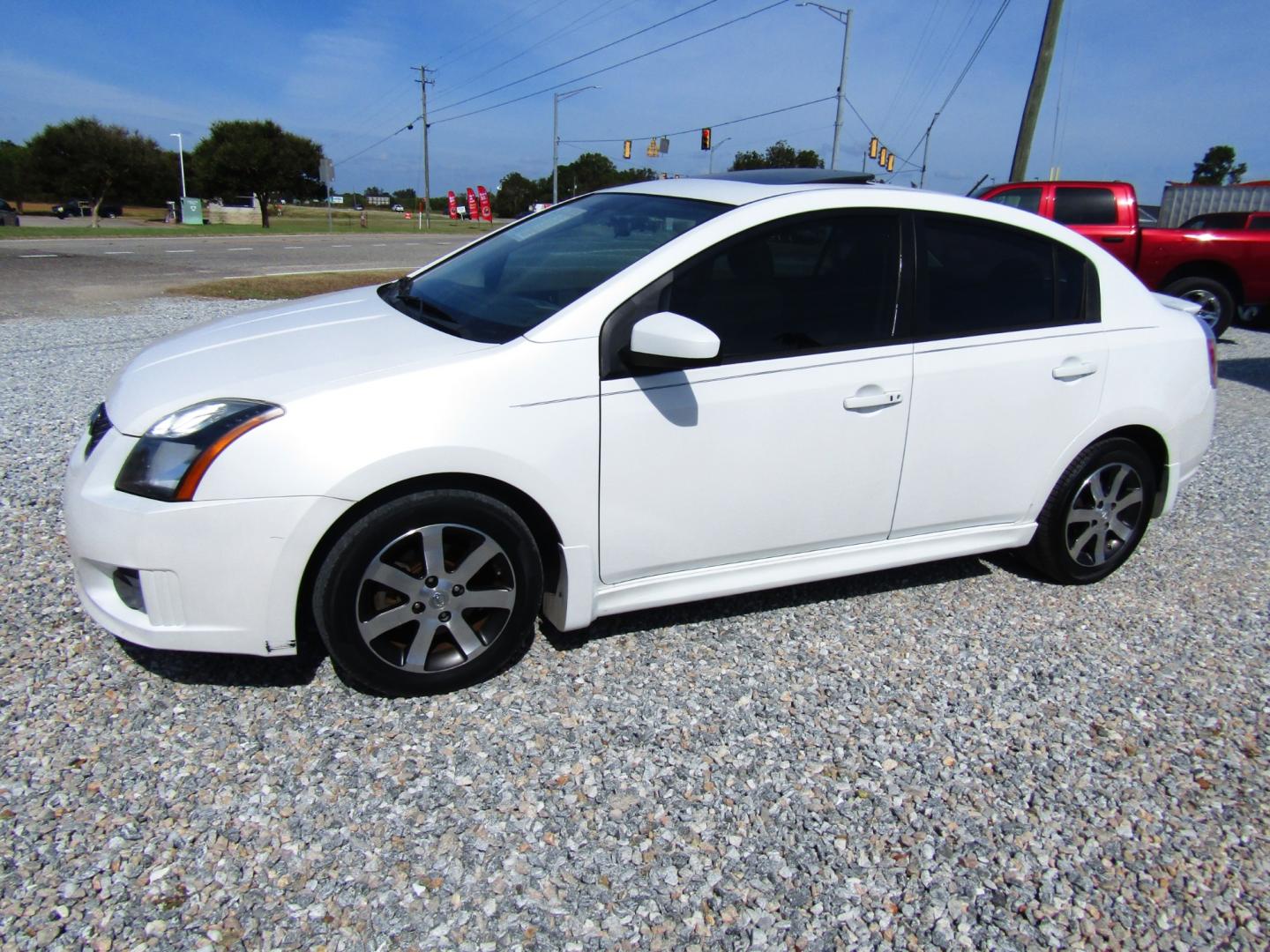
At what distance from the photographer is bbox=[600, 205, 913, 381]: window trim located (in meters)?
2.94

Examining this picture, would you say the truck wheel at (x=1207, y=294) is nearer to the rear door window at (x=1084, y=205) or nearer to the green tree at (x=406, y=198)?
the rear door window at (x=1084, y=205)

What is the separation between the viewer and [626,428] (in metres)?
2.95

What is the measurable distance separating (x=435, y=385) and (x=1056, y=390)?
2.54 meters

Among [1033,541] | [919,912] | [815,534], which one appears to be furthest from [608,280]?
[1033,541]

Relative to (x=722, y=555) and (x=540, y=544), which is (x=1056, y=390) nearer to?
(x=722, y=555)

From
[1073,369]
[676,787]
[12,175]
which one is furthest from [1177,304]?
[12,175]

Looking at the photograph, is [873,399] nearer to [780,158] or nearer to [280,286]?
[280,286]

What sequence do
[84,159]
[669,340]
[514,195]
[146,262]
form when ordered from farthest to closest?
[514,195]
[84,159]
[146,262]
[669,340]

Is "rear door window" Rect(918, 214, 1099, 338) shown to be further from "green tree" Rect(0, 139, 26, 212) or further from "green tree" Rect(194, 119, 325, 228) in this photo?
"green tree" Rect(0, 139, 26, 212)

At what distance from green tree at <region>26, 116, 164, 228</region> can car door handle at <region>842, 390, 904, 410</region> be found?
181 feet

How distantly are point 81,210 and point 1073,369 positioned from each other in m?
59.8

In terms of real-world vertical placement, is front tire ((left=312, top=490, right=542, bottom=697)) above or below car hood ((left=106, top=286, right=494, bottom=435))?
below

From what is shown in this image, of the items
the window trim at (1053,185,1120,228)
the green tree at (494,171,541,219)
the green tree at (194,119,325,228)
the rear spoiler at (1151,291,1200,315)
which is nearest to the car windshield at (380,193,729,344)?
the rear spoiler at (1151,291,1200,315)

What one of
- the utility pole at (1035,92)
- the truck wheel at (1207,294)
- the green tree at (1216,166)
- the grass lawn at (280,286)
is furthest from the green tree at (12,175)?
the green tree at (1216,166)
